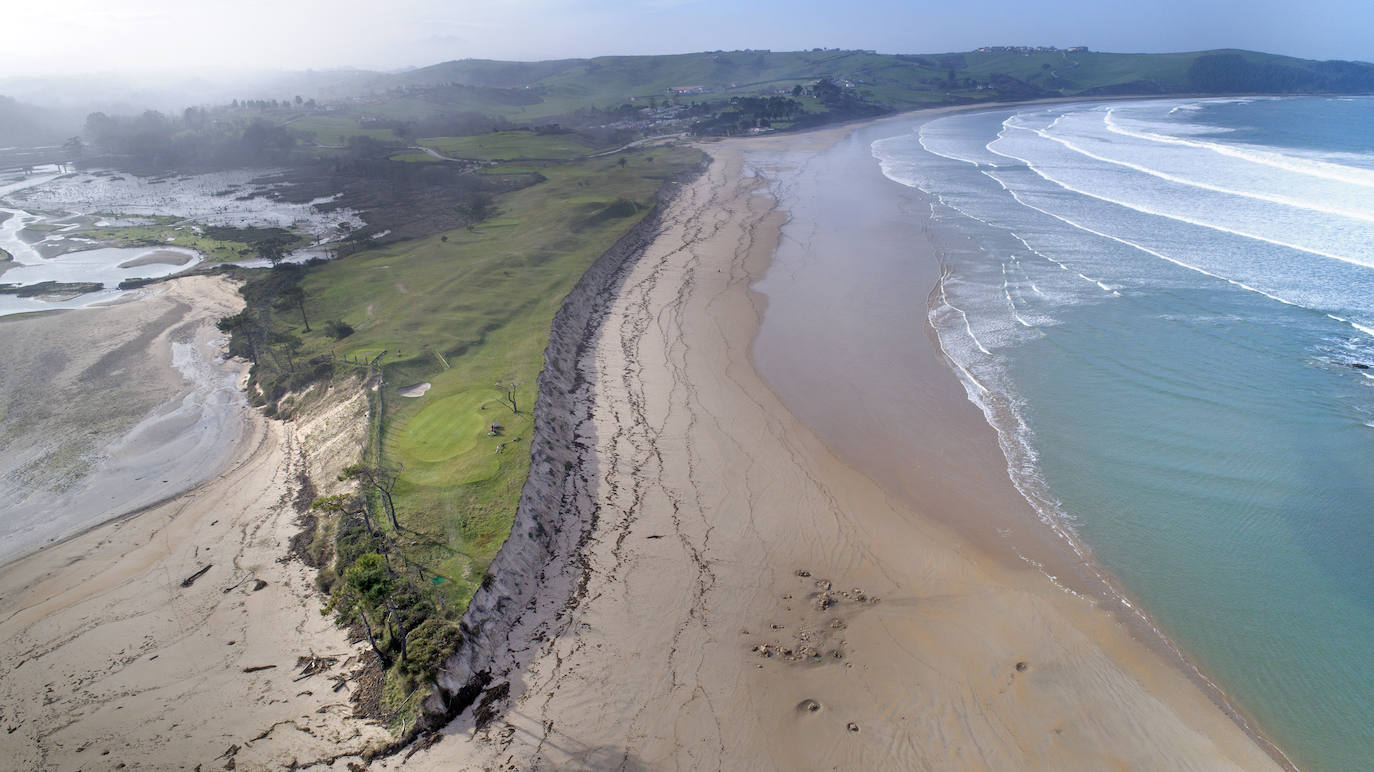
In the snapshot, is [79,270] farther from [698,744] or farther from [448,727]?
[698,744]

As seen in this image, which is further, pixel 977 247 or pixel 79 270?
pixel 79 270

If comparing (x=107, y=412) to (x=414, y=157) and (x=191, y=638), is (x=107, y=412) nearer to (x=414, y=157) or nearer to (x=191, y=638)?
(x=191, y=638)

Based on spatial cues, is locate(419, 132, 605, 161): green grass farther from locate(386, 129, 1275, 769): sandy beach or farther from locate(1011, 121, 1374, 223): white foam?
locate(386, 129, 1275, 769): sandy beach

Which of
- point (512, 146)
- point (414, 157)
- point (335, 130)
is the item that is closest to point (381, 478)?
point (414, 157)

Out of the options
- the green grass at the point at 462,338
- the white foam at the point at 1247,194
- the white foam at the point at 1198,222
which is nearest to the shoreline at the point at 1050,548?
the green grass at the point at 462,338

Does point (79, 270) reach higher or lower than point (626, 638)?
higher

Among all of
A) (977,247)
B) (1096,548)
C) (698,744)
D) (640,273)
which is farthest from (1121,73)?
(698,744)

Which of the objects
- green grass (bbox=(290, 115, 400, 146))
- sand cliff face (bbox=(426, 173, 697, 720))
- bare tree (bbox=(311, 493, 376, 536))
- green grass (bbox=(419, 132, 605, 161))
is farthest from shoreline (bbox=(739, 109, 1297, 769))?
green grass (bbox=(290, 115, 400, 146))

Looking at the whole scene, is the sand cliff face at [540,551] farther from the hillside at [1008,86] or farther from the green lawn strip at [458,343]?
the hillside at [1008,86]
